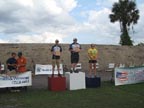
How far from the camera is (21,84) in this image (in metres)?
17.0

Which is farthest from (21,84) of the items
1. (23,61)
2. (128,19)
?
(128,19)

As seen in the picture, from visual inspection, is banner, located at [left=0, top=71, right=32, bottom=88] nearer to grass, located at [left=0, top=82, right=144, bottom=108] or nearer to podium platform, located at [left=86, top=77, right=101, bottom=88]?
grass, located at [left=0, top=82, right=144, bottom=108]

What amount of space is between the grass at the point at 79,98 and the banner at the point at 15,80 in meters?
0.41

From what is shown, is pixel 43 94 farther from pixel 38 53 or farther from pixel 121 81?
pixel 38 53

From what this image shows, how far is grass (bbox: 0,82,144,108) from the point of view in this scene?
13.0 metres

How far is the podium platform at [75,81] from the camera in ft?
57.7

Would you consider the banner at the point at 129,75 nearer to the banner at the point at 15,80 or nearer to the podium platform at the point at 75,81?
the podium platform at the point at 75,81

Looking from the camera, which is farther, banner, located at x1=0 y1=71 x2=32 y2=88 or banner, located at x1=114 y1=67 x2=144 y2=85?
banner, located at x1=114 y1=67 x2=144 y2=85

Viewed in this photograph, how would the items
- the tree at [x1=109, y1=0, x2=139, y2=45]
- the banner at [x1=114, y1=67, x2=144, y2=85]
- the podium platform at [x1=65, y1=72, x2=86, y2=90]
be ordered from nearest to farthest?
1. the podium platform at [x1=65, y1=72, x2=86, y2=90]
2. the banner at [x1=114, y1=67, x2=144, y2=85]
3. the tree at [x1=109, y1=0, x2=139, y2=45]

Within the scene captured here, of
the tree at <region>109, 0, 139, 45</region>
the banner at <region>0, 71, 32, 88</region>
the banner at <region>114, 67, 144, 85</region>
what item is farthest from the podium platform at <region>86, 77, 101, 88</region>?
the tree at <region>109, 0, 139, 45</region>

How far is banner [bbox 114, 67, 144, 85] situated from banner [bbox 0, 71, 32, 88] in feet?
16.3

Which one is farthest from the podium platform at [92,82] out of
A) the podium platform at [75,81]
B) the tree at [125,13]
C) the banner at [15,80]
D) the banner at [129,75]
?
the tree at [125,13]

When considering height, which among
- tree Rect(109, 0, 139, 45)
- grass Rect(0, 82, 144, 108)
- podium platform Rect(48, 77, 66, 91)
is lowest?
grass Rect(0, 82, 144, 108)

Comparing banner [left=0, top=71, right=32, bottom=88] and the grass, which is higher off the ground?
banner [left=0, top=71, right=32, bottom=88]
